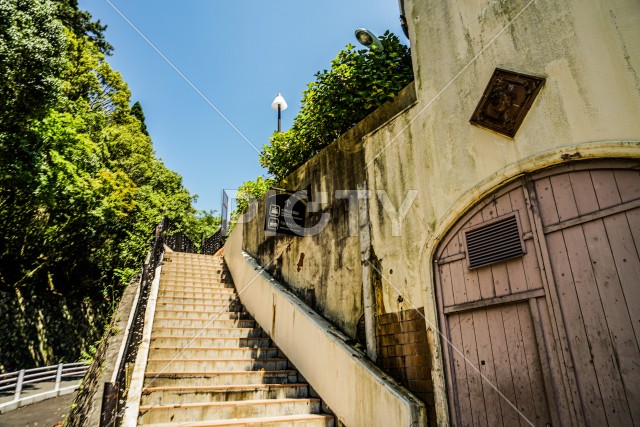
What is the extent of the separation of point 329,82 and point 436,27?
101 inches

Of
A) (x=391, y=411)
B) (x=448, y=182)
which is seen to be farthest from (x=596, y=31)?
(x=391, y=411)

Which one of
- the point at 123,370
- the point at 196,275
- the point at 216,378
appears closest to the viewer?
the point at 123,370

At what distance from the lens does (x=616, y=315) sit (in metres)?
2.81

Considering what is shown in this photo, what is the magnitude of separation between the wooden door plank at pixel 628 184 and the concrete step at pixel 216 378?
5097mm

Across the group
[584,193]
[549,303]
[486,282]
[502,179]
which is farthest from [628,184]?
[486,282]

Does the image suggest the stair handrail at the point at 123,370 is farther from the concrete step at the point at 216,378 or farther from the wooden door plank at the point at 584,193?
the wooden door plank at the point at 584,193

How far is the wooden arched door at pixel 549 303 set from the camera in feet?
9.22

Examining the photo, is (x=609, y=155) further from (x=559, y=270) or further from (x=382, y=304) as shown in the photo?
(x=382, y=304)

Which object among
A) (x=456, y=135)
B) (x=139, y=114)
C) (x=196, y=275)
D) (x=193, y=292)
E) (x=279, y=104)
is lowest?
(x=193, y=292)

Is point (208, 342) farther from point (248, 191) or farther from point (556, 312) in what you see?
point (248, 191)

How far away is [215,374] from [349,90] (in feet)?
18.2

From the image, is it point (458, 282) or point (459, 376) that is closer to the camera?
point (459, 376)

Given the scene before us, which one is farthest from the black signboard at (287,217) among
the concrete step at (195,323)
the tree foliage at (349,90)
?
the concrete step at (195,323)

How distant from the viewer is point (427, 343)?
163 inches
